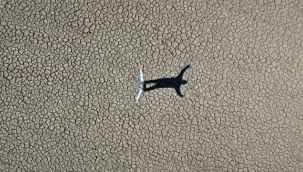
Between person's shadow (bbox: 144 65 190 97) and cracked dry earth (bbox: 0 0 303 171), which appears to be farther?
person's shadow (bbox: 144 65 190 97)

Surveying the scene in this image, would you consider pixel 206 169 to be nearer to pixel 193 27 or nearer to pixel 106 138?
pixel 106 138

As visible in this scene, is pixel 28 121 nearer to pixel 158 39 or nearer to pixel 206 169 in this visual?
pixel 158 39

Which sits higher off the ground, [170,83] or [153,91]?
[170,83]

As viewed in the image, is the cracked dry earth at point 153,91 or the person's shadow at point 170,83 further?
the person's shadow at point 170,83

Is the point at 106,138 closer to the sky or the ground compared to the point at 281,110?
closer to the ground

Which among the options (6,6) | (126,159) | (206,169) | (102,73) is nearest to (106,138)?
(126,159)

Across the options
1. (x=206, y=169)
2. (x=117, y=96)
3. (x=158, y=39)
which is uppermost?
(x=158, y=39)

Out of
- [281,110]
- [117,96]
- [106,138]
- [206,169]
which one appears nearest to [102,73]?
[117,96]
